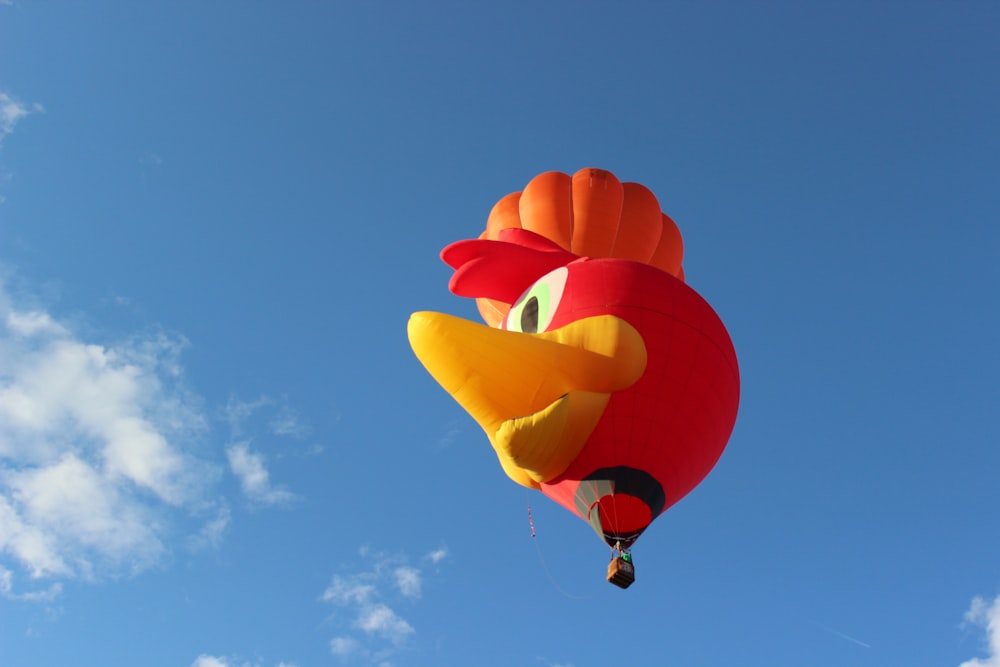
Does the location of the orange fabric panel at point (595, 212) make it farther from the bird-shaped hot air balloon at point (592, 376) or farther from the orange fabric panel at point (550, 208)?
the bird-shaped hot air balloon at point (592, 376)

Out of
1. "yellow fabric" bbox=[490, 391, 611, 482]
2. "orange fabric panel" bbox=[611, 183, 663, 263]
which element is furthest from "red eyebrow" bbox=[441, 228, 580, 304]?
"yellow fabric" bbox=[490, 391, 611, 482]

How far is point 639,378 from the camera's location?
487 inches

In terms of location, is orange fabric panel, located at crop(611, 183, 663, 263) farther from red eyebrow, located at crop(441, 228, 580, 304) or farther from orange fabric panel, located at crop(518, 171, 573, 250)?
red eyebrow, located at crop(441, 228, 580, 304)

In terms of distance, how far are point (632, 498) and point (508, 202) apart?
683 centimetres

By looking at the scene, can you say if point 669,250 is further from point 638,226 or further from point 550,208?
point 550,208

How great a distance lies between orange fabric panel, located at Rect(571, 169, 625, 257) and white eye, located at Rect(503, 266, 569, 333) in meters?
2.20

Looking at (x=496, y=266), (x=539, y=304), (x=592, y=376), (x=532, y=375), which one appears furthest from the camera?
(x=496, y=266)

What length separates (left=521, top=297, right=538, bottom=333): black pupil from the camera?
13.3m

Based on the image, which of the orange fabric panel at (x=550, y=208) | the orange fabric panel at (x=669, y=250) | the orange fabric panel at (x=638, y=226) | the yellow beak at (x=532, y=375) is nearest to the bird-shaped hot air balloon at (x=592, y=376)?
the yellow beak at (x=532, y=375)

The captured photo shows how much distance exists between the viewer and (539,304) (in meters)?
13.4

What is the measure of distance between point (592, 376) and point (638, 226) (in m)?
5.15

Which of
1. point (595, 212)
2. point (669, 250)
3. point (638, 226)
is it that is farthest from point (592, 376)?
point (669, 250)

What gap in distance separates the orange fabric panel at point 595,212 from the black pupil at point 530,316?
260cm

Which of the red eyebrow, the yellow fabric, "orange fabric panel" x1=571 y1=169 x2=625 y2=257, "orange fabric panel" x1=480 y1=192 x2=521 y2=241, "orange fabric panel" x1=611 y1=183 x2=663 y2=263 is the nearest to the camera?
the yellow fabric
